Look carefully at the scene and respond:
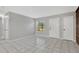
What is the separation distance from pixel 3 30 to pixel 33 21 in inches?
157

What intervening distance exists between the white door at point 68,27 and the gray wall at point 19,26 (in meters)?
3.79

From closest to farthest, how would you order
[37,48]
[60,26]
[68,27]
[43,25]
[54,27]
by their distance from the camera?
[37,48], [68,27], [60,26], [54,27], [43,25]

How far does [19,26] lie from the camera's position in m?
7.53

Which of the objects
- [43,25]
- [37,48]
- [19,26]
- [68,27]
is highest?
[43,25]

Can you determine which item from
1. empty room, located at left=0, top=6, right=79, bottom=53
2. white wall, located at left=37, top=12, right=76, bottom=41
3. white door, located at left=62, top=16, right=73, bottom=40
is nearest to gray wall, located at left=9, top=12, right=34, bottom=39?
empty room, located at left=0, top=6, right=79, bottom=53

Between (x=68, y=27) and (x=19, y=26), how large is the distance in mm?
4127

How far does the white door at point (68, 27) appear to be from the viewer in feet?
20.0

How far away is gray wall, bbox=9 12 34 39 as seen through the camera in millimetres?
6541

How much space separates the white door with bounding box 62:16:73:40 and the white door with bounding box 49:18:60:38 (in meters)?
0.68

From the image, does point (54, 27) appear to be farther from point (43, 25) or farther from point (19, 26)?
point (19, 26)

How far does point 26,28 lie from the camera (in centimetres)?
880

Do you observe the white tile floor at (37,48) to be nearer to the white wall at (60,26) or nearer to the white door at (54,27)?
the white wall at (60,26)

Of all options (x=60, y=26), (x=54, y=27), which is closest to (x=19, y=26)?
(x=54, y=27)
